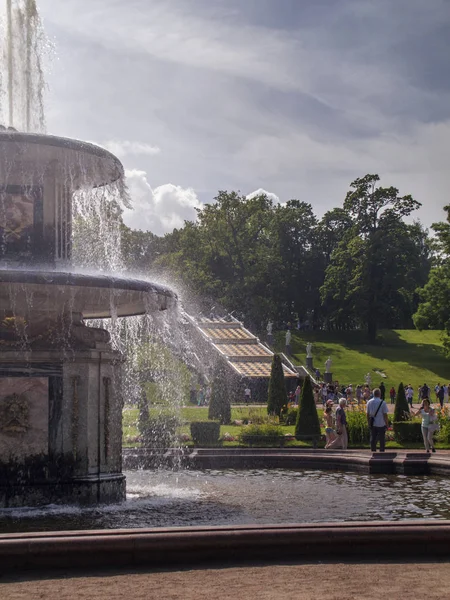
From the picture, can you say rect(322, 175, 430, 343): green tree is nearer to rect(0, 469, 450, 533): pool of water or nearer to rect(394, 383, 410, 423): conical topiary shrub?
rect(394, 383, 410, 423): conical topiary shrub

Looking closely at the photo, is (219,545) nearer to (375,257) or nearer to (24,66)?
(24,66)

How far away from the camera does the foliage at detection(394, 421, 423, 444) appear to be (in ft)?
75.8

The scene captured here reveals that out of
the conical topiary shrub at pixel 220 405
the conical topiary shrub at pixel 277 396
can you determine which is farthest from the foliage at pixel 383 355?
the conical topiary shrub at pixel 220 405

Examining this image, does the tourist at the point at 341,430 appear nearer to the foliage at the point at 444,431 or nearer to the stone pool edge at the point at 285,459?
the stone pool edge at the point at 285,459

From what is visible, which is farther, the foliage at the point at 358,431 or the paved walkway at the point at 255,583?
the foliage at the point at 358,431

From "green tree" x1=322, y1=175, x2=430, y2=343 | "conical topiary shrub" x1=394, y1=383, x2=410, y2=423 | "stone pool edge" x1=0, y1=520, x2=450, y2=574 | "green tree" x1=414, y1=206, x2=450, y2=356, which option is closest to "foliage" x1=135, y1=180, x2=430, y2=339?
"green tree" x1=322, y1=175, x2=430, y2=343

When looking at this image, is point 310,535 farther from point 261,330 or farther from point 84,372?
point 261,330

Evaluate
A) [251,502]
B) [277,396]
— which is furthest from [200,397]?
[251,502]

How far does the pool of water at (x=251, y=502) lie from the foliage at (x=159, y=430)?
6131 millimetres

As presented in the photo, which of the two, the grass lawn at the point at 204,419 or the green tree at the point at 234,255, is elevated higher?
the green tree at the point at 234,255

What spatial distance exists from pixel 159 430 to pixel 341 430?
506 cm

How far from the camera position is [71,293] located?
36.7ft

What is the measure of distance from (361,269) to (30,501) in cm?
6525

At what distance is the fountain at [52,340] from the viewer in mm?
11211
